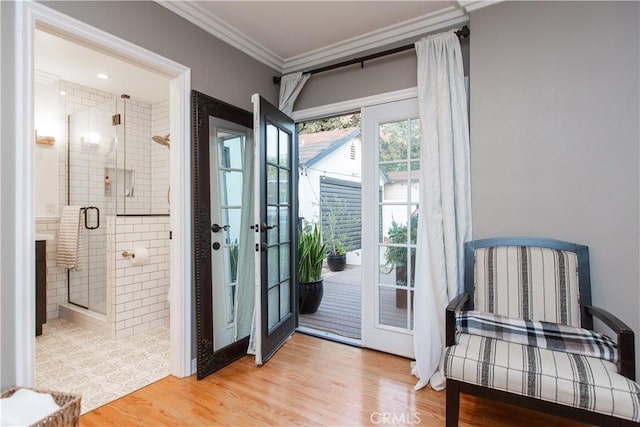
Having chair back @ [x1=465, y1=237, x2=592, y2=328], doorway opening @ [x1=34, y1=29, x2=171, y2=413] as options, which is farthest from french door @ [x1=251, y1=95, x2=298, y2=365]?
chair back @ [x1=465, y1=237, x2=592, y2=328]

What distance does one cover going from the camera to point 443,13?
229 centimetres

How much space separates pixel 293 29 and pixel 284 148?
37.2 inches

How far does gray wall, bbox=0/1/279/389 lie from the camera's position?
147 centimetres

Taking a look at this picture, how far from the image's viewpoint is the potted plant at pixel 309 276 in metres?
3.64

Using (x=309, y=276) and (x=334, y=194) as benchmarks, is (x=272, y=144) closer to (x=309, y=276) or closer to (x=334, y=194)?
(x=309, y=276)

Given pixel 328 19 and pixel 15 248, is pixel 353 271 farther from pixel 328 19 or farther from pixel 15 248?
pixel 15 248

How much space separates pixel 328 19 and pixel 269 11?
44 cm

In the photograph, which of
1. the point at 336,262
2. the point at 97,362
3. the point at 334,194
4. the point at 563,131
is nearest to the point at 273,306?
the point at 97,362

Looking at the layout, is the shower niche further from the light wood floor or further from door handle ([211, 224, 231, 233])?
the light wood floor

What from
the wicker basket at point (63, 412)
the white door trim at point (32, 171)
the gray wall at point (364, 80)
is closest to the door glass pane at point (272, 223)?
the white door trim at point (32, 171)

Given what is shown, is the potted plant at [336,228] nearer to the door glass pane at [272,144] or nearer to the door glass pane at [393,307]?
the door glass pane at [393,307]

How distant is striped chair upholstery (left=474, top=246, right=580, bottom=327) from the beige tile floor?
2249mm

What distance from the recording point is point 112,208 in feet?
12.1

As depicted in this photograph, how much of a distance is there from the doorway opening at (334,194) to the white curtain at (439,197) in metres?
2.47
